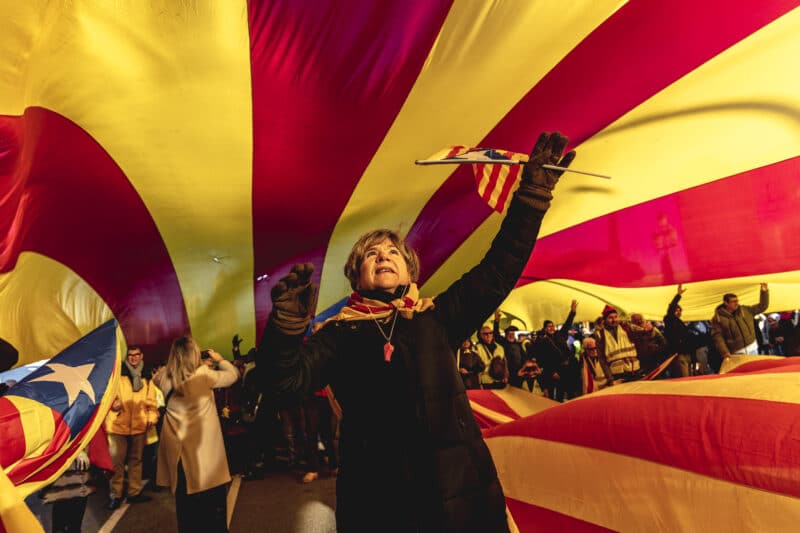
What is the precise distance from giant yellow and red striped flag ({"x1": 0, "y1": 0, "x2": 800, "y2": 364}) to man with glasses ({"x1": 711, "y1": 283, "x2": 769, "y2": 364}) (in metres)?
0.22

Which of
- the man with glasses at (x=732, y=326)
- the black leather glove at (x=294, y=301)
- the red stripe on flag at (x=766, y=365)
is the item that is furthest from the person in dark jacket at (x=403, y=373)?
the man with glasses at (x=732, y=326)

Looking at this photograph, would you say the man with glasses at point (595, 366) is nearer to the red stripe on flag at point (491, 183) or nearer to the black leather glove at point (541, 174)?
the red stripe on flag at point (491, 183)

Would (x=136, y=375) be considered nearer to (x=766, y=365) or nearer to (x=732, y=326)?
(x=766, y=365)

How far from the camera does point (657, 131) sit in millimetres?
3514

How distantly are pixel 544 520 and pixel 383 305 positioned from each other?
1269 millimetres

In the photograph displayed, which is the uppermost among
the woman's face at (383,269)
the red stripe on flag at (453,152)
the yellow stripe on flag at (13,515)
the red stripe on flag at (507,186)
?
the red stripe on flag at (453,152)

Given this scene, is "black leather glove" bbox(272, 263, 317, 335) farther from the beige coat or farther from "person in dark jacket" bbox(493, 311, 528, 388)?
"person in dark jacket" bbox(493, 311, 528, 388)

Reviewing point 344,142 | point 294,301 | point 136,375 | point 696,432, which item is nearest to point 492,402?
point 696,432

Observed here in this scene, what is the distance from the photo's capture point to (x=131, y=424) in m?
5.00

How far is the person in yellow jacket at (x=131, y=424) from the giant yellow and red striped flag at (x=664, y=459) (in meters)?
3.75

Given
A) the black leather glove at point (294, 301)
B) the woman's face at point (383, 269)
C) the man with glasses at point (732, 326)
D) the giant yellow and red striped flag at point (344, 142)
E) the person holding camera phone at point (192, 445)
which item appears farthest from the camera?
the man with glasses at point (732, 326)

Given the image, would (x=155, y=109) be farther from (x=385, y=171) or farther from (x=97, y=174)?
(x=385, y=171)

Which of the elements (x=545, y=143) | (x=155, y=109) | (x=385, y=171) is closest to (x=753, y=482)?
(x=545, y=143)

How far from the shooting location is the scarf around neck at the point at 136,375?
485cm
